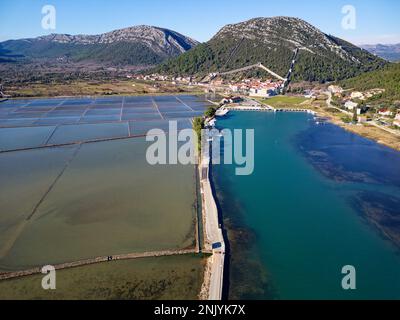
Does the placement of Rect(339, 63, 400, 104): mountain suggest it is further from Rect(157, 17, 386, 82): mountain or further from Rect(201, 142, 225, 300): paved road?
Rect(201, 142, 225, 300): paved road

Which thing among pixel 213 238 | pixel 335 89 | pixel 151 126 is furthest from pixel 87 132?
pixel 335 89

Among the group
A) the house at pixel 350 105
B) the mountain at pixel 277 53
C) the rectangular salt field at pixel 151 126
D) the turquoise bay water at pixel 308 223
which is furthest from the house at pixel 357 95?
the rectangular salt field at pixel 151 126

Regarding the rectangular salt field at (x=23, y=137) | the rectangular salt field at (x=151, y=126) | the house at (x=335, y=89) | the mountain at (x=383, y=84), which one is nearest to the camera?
the rectangular salt field at (x=23, y=137)

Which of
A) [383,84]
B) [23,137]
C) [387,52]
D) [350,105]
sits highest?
[387,52]

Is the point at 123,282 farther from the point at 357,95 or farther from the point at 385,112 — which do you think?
the point at 357,95

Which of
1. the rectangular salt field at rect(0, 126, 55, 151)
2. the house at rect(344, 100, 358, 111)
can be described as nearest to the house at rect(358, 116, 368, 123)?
→ the house at rect(344, 100, 358, 111)

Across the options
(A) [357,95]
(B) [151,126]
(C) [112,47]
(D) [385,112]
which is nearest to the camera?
(B) [151,126]

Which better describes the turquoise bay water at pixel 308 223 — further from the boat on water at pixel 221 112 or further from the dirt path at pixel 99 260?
the boat on water at pixel 221 112

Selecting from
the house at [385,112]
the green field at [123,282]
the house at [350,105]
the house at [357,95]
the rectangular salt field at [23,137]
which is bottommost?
the green field at [123,282]
